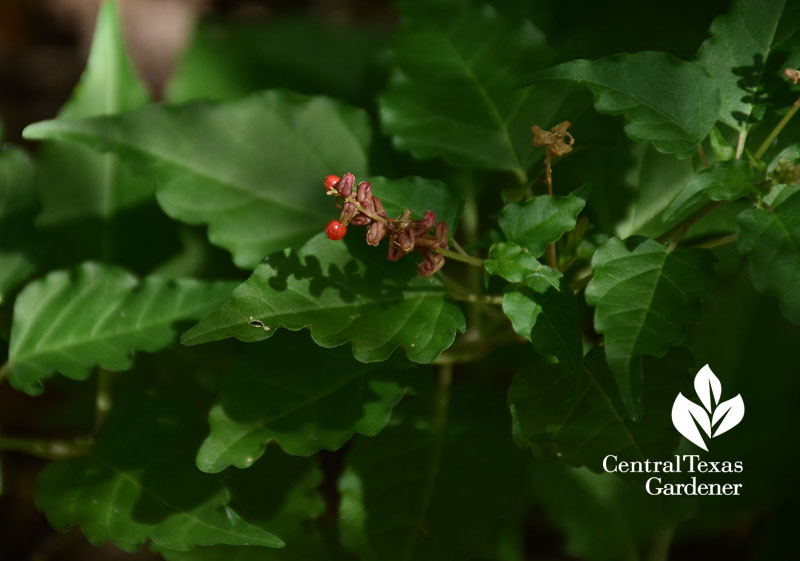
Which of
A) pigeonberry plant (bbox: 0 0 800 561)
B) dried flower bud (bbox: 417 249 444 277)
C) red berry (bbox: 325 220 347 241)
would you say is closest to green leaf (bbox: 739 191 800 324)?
pigeonberry plant (bbox: 0 0 800 561)

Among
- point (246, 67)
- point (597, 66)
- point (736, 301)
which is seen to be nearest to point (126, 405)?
point (597, 66)

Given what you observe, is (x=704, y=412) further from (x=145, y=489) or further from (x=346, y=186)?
(x=145, y=489)

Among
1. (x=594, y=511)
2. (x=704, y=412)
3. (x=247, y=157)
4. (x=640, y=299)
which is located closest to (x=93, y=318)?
(x=247, y=157)

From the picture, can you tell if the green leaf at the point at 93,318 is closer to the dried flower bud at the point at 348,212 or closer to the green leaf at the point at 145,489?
the green leaf at the point at 145,489

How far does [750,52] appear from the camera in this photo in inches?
39.1

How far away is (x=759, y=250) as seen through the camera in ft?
2.85

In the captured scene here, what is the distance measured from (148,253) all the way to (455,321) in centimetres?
75

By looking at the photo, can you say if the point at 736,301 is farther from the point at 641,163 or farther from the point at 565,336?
the point at 565,336

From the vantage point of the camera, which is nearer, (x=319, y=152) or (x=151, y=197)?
(x=319, y=152)

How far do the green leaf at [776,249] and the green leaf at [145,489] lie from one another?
644 mm

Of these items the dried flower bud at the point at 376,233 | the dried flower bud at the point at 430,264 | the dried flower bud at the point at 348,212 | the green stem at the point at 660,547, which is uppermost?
the dried flower bud at the point at 348,212

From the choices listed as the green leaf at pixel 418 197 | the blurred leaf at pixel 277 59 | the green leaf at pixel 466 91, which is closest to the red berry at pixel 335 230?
the green leaf at pixel 418 197

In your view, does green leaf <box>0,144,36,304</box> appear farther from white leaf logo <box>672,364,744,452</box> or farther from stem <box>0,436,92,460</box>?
white leaf logo <box>672,364,744,452</box>

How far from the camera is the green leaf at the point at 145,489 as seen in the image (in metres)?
1.02
